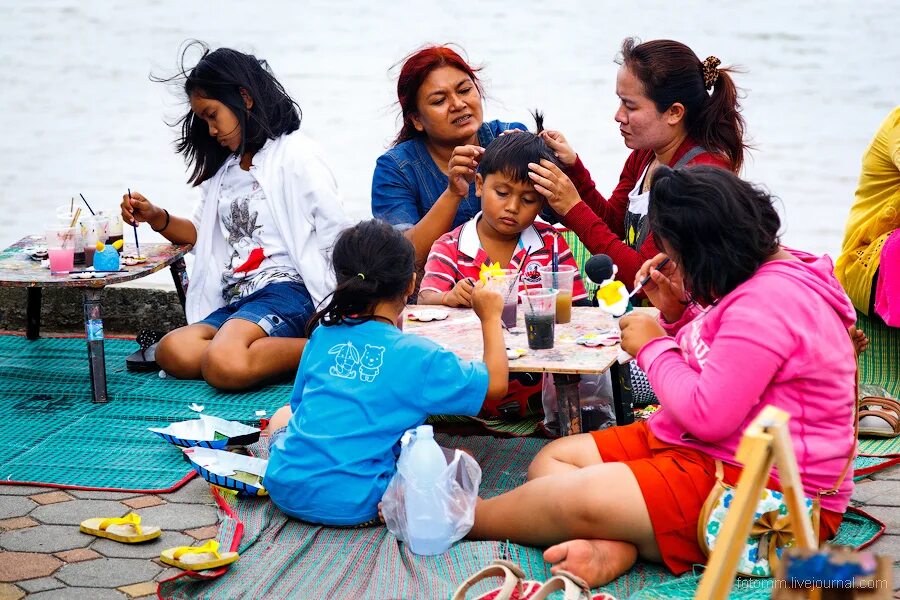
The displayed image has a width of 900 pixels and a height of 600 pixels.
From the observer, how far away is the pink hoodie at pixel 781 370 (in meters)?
2.49

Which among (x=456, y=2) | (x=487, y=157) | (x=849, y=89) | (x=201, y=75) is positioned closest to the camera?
(x=487, y=157)

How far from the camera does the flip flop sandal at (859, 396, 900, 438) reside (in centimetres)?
378

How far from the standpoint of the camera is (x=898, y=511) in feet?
10.5

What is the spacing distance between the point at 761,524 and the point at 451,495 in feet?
2.67

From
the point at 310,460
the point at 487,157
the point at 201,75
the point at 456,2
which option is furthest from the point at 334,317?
the point at 456,2

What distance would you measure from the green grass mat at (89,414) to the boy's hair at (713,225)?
187 cm

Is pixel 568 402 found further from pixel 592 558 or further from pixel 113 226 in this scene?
pixel 113 226

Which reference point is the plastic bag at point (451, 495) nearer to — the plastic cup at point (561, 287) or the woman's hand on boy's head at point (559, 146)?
Answer: the plastic cup at point (561, 287)

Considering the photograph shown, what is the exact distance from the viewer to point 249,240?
15.5 feet

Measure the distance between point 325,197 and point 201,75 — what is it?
28.2 inches

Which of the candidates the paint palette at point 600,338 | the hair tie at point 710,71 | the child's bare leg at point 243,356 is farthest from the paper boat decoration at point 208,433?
the hair tie at point 710,71

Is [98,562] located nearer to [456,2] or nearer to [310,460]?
[310,460]

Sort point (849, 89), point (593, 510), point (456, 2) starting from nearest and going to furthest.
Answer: point (593, 510), point (849, 89), point (456, 2)

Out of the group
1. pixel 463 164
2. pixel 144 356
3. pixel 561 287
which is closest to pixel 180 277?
pixel 144 356
